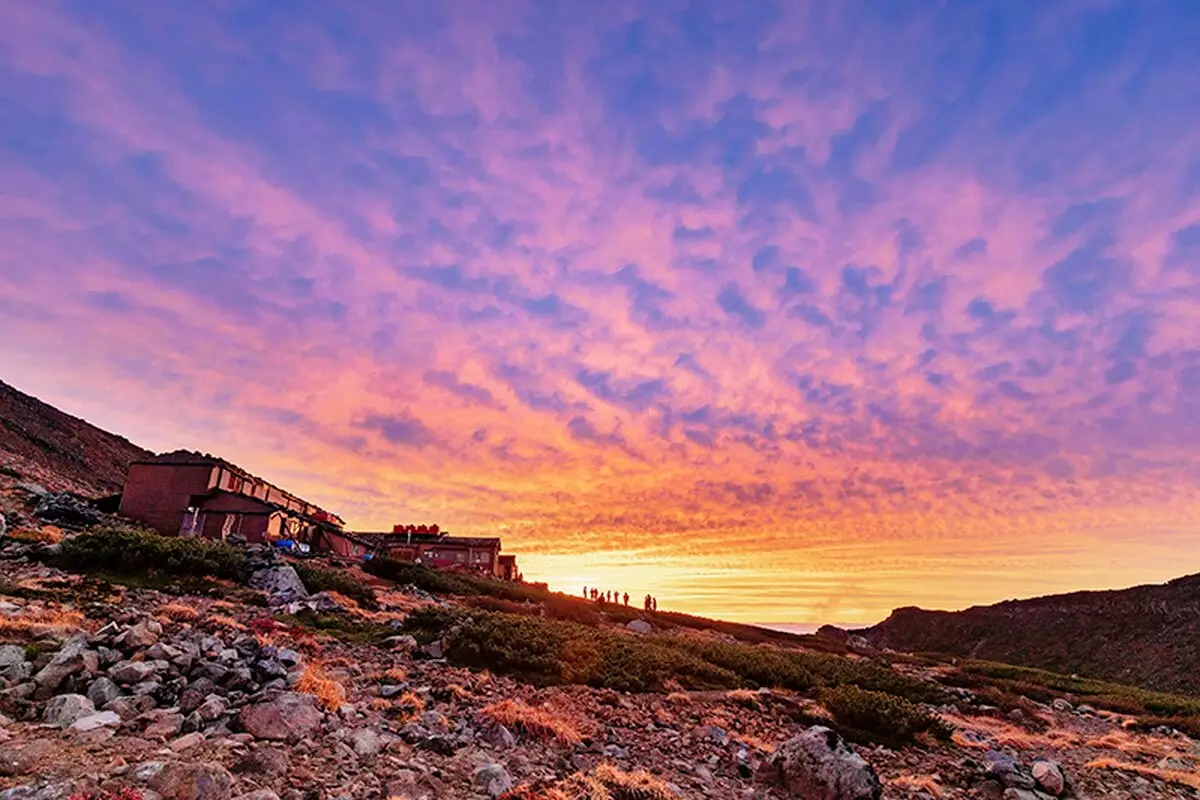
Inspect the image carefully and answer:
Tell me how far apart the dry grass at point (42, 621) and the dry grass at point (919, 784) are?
15.0m

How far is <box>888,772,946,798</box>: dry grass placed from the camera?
11960 mm

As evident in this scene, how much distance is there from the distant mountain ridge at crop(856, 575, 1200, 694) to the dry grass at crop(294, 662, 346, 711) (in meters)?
70.2

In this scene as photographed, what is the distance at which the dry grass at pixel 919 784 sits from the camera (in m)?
12.0

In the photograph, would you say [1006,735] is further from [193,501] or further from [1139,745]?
[193,501]

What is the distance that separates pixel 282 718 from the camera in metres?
8.80

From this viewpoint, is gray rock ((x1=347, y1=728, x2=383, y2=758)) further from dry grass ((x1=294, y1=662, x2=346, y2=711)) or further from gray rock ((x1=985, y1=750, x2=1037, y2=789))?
gray rock ((x1=985, y1=750, x2=1037, y2=789))

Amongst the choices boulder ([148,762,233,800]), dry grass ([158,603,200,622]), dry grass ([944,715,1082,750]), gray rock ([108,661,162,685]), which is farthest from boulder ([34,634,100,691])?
dry grass ([944,715,1082,750])

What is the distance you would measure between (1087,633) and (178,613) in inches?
3836

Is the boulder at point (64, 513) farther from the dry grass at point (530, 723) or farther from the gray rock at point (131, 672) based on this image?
the dry grass at point (530, 723)

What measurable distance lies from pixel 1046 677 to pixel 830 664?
28.6 metres

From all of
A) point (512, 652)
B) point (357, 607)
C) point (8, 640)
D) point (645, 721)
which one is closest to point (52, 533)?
point (357, 607)

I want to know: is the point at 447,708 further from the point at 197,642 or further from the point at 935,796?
the point at 935,796

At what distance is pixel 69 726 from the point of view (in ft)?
25.0

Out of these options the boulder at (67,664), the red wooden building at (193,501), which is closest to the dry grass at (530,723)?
the boulder at (67,664)
